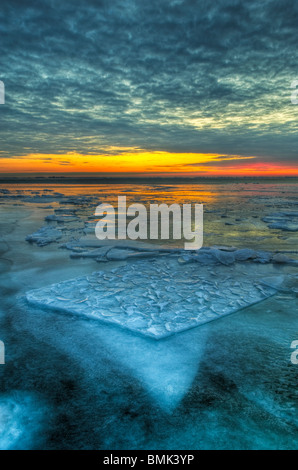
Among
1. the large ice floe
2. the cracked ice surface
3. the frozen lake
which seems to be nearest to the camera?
the frozen lake

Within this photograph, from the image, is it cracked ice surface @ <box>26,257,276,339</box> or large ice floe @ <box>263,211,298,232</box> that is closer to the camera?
cracked ice surface @ <box>26,257,276,339</box>

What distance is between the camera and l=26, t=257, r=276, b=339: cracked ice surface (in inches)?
107

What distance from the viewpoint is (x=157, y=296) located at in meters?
3.30

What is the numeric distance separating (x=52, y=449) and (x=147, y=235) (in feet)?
18.6

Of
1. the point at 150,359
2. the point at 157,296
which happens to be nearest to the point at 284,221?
the point at 157,296

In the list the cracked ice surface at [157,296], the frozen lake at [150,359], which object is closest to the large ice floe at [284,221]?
the frozen lake at [150,359]

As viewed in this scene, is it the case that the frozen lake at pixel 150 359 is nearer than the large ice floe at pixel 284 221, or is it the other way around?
the frozen lake at pixel 150 359

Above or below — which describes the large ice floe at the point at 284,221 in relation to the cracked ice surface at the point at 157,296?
above

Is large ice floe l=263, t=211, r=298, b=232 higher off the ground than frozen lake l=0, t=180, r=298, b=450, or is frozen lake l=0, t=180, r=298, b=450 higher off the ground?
large ice floe l=263, t=211, r=298, b=232

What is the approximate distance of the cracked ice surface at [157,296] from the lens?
8.94 feet

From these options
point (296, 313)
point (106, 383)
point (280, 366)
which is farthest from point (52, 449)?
point (296, 313)

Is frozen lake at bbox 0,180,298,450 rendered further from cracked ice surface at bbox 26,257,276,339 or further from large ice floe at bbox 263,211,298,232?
large ice floe at bbox 263,211,298,232

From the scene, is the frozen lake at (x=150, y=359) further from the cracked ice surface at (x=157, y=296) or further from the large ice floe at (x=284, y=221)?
the large ice floe at (x=284, y=221)

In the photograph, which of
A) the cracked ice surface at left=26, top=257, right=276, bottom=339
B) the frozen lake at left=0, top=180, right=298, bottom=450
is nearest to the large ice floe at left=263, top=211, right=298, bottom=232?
the frozen lake at left=0, top=180, right=298, bottom=450
